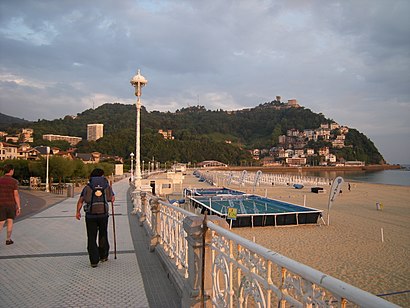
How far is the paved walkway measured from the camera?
394cm

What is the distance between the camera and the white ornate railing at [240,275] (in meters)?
1.61

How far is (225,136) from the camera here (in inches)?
6880

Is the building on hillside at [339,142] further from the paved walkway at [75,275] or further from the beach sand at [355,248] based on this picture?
the paved walkway at [75,275]

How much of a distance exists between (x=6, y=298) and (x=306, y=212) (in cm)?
1293

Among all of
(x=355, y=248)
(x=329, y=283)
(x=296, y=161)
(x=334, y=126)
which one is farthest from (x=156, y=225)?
(x=334, y=126)

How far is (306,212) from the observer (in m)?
14.9

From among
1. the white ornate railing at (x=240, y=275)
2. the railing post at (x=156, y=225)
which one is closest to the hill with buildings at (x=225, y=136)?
the railing post at (x=156, y=225)

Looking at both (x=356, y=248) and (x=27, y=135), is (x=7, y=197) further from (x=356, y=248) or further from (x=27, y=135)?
(x=27, y=135)

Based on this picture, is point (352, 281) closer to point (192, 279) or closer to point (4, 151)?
point (192, 279)

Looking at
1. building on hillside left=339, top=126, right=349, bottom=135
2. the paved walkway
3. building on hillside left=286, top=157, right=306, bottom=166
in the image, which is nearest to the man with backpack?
the paved walkway

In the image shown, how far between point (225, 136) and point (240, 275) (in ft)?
567

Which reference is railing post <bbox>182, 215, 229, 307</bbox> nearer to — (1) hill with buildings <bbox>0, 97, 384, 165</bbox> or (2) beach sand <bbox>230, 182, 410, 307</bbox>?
(2) beach sand <bbox>230, 182, 410, 307</bbox>

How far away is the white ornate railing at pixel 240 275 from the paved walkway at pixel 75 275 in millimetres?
421

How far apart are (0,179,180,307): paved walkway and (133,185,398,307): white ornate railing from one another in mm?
421
